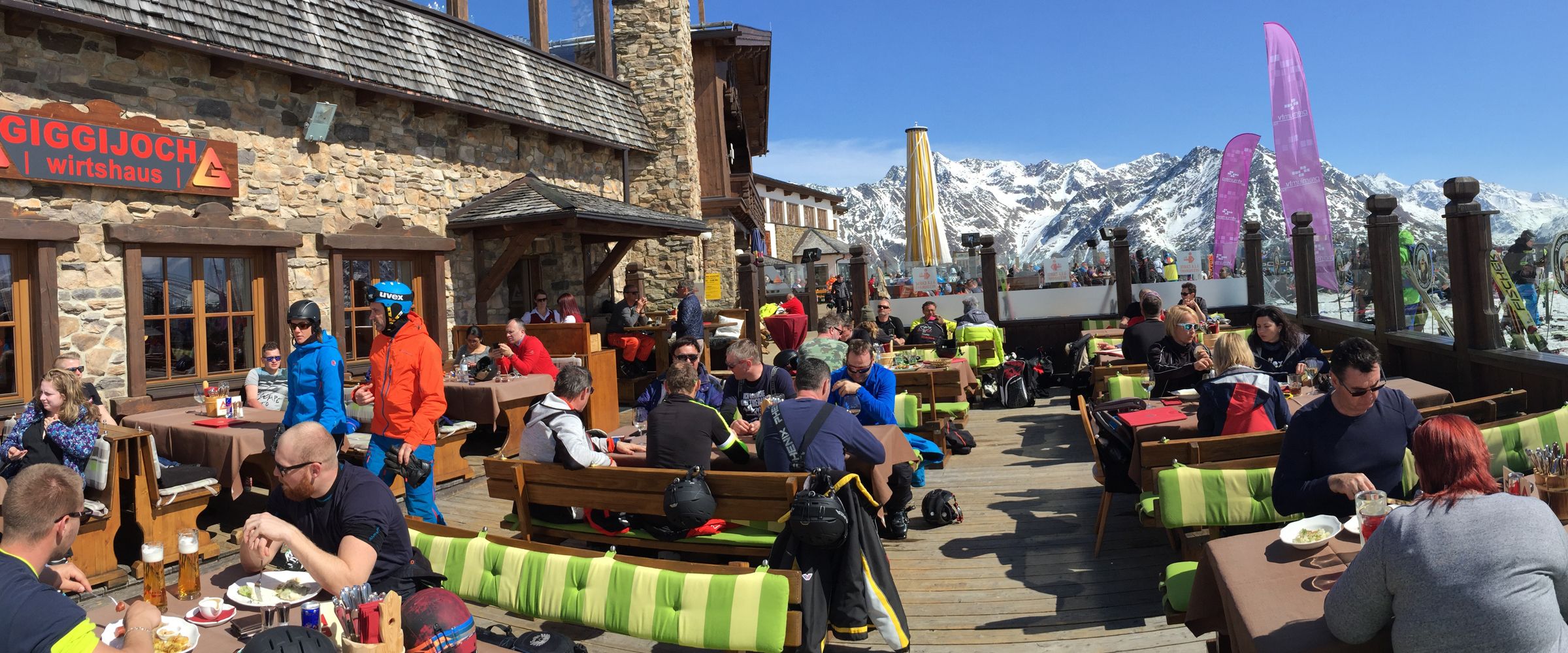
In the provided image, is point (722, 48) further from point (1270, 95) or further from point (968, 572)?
point (968, 572)

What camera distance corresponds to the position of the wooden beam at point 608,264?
14727 mm

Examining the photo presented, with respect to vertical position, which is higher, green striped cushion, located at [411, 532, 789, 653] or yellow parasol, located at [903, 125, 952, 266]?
yellow parasol, located at [903, 125, 952, 266]

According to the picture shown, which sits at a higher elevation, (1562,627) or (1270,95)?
(1270,95)

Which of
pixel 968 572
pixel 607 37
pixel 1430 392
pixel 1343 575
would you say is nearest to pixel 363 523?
pixel 1343 575

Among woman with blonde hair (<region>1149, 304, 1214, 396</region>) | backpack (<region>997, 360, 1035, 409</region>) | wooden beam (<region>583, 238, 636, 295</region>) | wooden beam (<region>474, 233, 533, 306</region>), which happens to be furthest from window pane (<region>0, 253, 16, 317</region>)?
backpack (<region>997, 360, 1035, 409</region>)

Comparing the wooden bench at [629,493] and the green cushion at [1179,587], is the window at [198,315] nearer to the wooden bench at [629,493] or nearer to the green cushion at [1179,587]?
the wooden bench at [629,493]

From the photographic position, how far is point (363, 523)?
327 centimetres

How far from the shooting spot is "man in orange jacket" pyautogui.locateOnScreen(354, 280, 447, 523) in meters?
5.67

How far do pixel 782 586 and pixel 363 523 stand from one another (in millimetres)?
1414

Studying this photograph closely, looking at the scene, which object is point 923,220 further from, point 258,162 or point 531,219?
point 258,162

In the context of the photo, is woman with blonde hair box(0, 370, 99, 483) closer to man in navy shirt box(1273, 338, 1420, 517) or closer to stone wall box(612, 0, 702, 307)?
man in navy shirt box(1273, 338, 1420, 517)

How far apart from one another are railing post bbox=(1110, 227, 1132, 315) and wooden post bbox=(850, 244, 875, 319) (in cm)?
398

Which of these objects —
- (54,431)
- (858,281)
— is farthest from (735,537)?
(858,281)

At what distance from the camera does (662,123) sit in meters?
16.9
